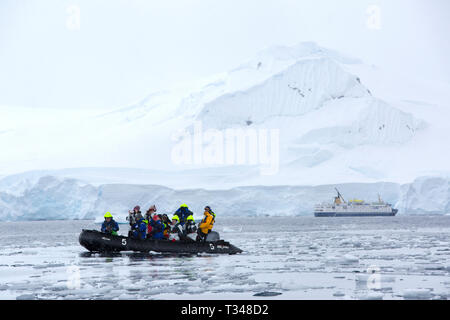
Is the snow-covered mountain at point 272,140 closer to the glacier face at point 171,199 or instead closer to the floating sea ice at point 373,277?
the glacier face at point 171,199

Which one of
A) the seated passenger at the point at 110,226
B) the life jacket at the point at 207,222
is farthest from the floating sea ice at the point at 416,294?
the seated passenger at the point at 110,226

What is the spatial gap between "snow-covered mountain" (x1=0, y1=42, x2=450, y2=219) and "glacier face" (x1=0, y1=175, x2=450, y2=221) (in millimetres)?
1247

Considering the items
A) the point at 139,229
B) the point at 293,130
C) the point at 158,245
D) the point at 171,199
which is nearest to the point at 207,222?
the point at 158,245

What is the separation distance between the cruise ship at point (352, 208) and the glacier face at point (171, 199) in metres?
2.32

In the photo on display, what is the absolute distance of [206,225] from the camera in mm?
24719

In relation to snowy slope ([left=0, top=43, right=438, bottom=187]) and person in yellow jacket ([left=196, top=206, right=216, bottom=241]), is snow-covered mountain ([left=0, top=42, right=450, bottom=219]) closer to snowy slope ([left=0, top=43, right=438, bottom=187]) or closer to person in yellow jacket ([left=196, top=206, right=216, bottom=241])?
snowy slope ([left=0, top=43, right=438, bottom=187])

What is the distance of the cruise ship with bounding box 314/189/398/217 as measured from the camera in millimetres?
85562

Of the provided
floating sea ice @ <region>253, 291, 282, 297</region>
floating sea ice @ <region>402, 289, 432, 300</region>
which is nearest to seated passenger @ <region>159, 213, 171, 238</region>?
floating sea ice @ <region>253, 291, 282, 297</region>

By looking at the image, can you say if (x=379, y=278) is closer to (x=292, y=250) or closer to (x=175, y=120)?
(x=292, y=250)

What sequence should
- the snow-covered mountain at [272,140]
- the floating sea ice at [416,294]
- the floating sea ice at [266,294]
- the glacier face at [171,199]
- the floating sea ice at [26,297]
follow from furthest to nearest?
the snow-covered mountain at [272,140] → the glacier face at [171,199] → the floating sea ice at [266,294] → the floating sea ice at [26,297] → the floating sea ice at [416,294]

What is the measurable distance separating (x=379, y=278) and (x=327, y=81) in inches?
3394

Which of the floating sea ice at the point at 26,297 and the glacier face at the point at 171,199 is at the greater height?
the glacier face at the point at 171,199

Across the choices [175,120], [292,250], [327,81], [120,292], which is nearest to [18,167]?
[175,120]

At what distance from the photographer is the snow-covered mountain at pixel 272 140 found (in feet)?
293
